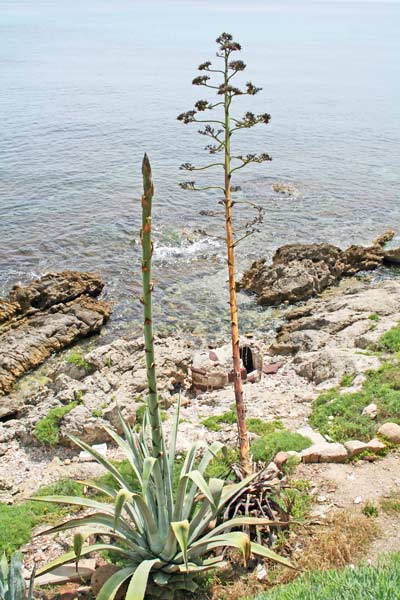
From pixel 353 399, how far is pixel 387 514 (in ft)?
14.0

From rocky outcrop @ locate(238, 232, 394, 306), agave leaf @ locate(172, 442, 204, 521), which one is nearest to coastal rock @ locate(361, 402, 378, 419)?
agave leaf @ locate(172, 442, 204, 521)

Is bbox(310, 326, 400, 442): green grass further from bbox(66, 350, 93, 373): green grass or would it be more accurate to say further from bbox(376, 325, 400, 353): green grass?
bbox(66, 350, 93, 373): green grass

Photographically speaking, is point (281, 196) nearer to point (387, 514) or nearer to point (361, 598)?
point (387, 514)

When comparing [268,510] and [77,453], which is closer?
[268,510]

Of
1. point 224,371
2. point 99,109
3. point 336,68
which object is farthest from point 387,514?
point 336,68

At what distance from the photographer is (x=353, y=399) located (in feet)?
40.9

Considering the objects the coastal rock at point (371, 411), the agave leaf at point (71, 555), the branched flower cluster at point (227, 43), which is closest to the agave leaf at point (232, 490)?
the agave leaf at point (71, 555)

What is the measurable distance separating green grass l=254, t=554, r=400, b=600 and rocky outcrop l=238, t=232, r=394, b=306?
52.1 feet

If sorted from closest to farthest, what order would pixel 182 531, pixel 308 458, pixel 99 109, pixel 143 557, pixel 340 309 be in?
pixel 182 531 → pixel 143 557 → pixel 308 458 → pixel 340 309 → pixel 99 109

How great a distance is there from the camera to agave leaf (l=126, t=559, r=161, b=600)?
6.04 meters

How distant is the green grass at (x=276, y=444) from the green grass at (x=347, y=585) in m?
3.50

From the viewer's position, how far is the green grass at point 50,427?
42.2 ft

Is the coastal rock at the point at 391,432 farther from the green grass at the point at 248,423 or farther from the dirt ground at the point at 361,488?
the green grass at the point at 248,423

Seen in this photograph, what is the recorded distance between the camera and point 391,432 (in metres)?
10.5
